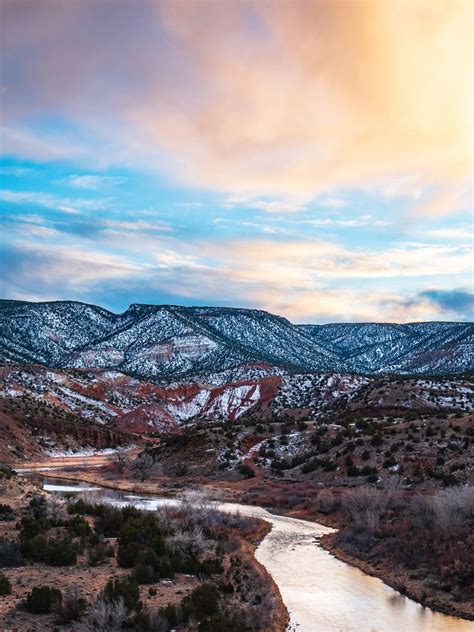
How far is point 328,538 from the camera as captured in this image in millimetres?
34625

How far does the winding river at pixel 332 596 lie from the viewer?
19859mm

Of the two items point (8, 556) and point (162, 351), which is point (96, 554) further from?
point (162, 351)

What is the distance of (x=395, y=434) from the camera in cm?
5603

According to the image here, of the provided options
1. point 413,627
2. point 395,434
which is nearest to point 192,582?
point 413,627

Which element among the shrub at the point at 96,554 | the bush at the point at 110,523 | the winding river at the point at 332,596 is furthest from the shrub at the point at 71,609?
the bush at the point at 110,523

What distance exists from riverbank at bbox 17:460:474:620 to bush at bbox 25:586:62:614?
13.3 meters

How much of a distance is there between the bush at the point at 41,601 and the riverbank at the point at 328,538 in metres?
13.3

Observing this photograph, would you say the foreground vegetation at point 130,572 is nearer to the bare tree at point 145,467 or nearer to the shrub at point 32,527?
the shrub at point 32,527

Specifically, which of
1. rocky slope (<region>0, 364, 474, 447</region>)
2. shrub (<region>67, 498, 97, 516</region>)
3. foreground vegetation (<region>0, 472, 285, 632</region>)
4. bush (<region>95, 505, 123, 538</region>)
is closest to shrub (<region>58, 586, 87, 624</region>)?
foreground vegetation (<region>0, 472, 285, 632</region>)

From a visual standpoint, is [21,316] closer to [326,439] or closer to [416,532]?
[326,439]

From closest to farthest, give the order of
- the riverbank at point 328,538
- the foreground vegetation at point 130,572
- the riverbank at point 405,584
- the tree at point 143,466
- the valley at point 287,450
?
1. the foreground vegetation at point 130,572
2. the riverbank at point 405,584
3. the riverbank at point 328,538
4. the valley at point 287,450
5. the tree at point 143,466

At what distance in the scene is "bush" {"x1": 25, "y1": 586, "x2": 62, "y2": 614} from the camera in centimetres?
1723

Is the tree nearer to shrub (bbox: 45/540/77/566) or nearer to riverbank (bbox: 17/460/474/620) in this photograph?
riverbank (bbox: 17/460/474/620)

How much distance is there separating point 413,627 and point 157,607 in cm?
821
